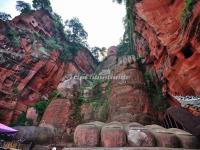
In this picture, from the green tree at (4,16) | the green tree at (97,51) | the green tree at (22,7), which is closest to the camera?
the green tree at (4,16)

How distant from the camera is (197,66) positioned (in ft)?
31.1

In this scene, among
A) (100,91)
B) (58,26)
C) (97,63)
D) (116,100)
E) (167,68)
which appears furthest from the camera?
(97,63)

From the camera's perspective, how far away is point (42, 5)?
3033 cm

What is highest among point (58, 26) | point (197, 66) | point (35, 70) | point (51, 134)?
point (58, 26)

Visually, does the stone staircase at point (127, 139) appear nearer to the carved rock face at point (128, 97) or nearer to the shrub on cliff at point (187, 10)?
the shrub on cliff at point (187, 10)

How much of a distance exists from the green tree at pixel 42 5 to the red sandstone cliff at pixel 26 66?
1.20 metres

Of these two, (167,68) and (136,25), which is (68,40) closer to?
(136,25)

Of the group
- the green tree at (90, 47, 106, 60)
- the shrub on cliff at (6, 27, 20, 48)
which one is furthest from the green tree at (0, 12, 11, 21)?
the green tree at (90, 47, 106, 60)

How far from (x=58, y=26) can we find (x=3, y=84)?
13861mm

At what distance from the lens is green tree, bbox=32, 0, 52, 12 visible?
29656mm

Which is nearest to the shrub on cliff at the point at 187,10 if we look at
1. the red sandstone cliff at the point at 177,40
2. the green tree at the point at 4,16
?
the red sandstone cliff at the point at 177,40

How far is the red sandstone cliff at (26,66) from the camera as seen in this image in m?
21.2

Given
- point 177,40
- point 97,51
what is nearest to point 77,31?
point 97,51

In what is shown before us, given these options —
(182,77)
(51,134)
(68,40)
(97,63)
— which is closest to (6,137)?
(51,134)
